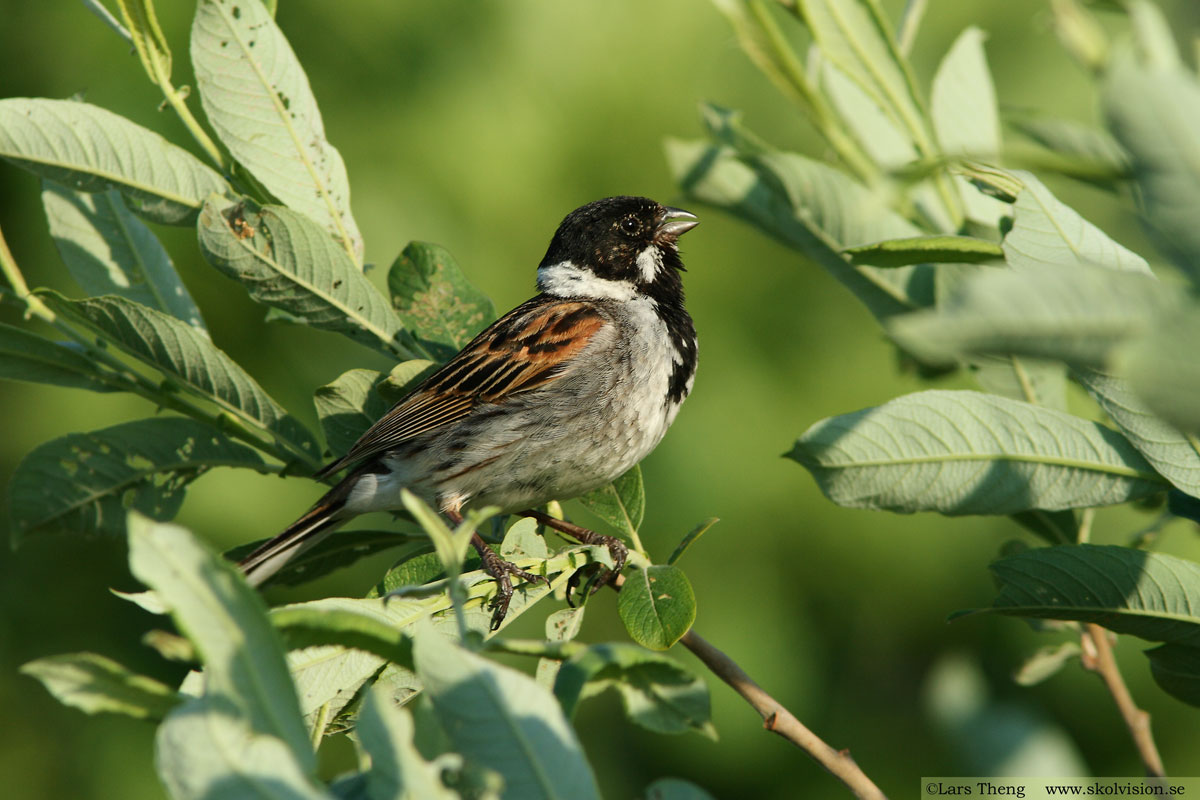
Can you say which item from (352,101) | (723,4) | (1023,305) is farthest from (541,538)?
(352,101)

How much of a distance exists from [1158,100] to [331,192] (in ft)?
4.61

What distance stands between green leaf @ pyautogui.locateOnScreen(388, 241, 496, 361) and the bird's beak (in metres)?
1.20

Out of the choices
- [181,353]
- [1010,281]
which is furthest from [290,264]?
[1010,281]

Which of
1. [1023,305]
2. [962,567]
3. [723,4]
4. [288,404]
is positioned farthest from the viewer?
[288,404]

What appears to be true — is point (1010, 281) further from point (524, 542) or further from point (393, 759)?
point (524, 542)

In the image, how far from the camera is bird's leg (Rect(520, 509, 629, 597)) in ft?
5.64

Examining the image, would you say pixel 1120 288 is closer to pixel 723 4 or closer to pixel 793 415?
pixel 723 4

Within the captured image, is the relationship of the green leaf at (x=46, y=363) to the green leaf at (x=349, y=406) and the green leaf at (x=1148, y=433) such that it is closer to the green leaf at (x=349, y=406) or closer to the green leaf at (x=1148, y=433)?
the green leaf at (x=349, y=406)

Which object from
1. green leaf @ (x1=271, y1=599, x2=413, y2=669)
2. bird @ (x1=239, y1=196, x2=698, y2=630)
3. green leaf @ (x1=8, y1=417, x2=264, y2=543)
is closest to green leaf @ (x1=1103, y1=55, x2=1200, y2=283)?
green leaf @ (x1=271, y1=599, x2=413, y2=669)

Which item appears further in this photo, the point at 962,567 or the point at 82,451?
the point at 962,567

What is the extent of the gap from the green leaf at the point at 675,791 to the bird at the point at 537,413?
1.43 m

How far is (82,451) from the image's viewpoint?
5.40 feet

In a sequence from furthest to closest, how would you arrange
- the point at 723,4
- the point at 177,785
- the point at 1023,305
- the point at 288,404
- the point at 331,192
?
1. the point at 288,404
2. the point at 331,192
3. the point at 723,4
4. the point at 177,785
5. the point at 1023,305

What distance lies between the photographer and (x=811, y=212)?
1525 millimetres
